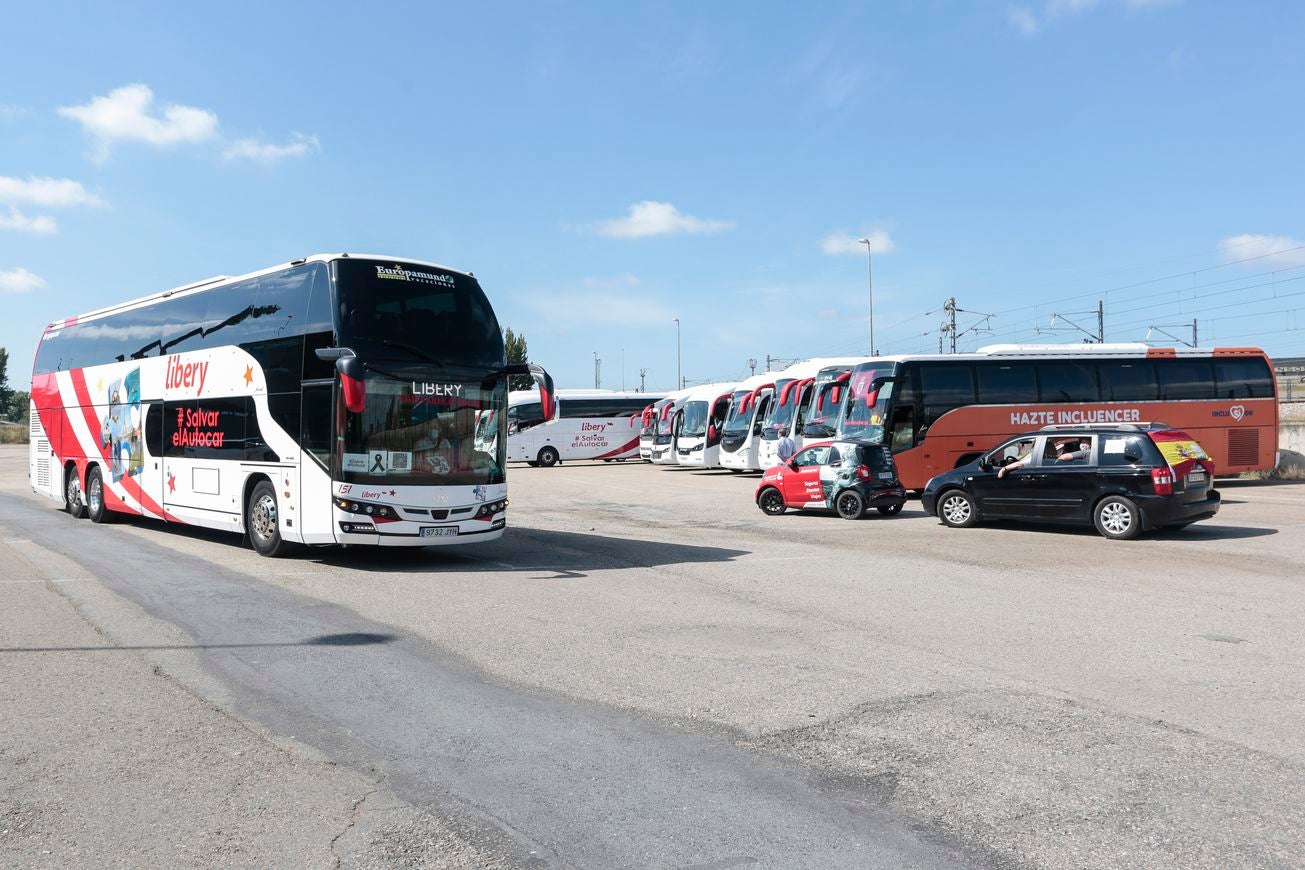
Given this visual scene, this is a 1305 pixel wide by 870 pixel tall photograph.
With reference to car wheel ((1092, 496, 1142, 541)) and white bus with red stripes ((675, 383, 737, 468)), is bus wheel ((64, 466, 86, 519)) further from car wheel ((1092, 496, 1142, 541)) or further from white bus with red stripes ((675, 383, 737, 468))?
white bus with red stripes ((675, 383, 737, 468))

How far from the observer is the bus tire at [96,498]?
19.5 m

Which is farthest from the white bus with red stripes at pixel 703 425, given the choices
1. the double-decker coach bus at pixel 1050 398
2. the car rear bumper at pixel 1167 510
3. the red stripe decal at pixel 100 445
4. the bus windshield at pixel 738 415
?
the car rear bumper at pixel 1167 510

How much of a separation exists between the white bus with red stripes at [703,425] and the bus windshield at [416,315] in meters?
23.9

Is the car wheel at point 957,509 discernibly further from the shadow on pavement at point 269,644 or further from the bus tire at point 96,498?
the bus tire at point 96,498

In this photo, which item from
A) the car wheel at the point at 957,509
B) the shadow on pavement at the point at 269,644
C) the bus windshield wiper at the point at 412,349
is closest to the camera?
the shadow on pavement at the point at 269,644

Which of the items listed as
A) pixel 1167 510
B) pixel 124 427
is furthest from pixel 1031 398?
pixel 124 427

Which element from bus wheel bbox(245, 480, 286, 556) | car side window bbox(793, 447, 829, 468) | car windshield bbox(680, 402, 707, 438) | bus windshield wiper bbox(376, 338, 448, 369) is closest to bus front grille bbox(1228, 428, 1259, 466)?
car side window bbox(793, 447, 829, 468)

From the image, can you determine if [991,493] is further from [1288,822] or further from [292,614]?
[1288,822]

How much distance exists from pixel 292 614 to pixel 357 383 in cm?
316

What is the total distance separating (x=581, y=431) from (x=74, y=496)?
91.3 ft

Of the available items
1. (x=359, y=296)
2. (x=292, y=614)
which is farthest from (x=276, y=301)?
(x=292, y=614)

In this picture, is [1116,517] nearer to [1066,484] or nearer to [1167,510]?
[1167,510]

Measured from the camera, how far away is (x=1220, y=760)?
5160 millimetres

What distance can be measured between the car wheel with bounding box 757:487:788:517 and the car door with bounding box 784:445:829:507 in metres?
0.20
